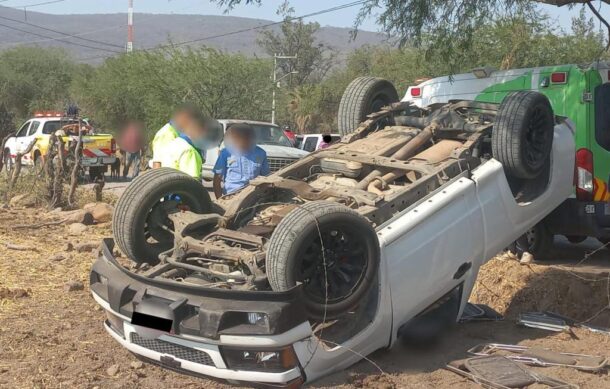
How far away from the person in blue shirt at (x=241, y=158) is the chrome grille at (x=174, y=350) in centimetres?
278

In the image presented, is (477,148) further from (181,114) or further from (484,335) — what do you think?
(181,114)

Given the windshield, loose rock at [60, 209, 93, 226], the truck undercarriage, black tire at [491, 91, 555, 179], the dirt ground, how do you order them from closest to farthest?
the truck undercarriage < the dirt ground < black tire at [491, 91, 555, 179] < loose rock at [60, 209, 93, 226] < the windshield

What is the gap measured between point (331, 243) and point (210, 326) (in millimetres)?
839

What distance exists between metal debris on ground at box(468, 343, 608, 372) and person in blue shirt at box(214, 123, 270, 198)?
284cm

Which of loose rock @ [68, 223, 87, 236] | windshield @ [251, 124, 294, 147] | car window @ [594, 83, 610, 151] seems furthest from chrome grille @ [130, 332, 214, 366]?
windshield @ [251, 124, 294, 147]

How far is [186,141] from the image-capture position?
23.3ft

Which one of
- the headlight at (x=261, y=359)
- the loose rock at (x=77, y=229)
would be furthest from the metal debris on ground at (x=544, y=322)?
the loose rock at (x=77, y=229)

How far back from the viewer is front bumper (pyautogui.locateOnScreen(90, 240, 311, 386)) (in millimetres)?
4012

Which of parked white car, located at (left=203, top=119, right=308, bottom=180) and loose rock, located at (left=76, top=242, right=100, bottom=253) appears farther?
parked white car, located at (left=203, top=119, right=308, bottom=180)

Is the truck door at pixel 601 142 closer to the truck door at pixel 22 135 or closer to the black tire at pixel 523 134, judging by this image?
the black tire at pixel 523 134

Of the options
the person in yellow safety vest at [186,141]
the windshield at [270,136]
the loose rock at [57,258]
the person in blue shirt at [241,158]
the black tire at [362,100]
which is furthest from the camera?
the windshield at [270,136]

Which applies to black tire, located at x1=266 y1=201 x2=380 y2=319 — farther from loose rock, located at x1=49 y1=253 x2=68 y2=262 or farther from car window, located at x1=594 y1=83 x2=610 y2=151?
loose rock, located at x1=49 y1=253 x2=68 y2=262

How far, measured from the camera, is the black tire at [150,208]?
5.02m

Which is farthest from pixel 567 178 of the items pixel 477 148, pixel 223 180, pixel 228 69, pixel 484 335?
pixel 228 69
